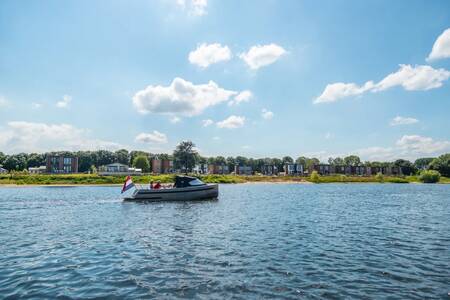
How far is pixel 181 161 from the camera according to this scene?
162250 millimetres

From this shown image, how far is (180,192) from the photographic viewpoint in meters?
47.7

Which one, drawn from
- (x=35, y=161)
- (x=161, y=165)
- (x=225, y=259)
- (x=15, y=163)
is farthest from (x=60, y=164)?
(x=225, y=259)

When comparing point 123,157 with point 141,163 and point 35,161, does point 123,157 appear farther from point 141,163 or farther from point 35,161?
point 35,161

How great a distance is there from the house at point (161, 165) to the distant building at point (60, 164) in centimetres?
3859

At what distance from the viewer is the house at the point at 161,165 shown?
17475 centimetres

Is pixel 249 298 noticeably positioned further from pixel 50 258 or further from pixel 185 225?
pixel 185 225

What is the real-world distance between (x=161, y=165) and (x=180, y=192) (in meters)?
134

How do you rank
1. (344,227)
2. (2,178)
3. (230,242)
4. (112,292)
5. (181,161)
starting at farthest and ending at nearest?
(181,161) → (2,178) → (344,227) → (230,242) → (112,292)

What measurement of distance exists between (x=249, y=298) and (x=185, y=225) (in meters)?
15.6

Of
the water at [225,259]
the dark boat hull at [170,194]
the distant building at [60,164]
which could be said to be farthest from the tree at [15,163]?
the water at [225,259]

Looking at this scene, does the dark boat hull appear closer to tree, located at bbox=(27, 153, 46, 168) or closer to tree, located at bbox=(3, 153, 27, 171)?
tree, located at bbox=(3, 153, 27, 171)

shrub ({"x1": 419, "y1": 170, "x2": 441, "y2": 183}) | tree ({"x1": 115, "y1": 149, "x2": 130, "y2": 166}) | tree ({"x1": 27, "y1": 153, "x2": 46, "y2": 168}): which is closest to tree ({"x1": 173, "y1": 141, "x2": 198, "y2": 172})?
tree ({"x1": 115, "y1": 149, "x2": 130, "y2": 166})

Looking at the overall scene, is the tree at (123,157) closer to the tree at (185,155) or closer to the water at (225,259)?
the tree at (185,155)

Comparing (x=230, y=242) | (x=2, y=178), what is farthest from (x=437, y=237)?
(x=2, y=178)
